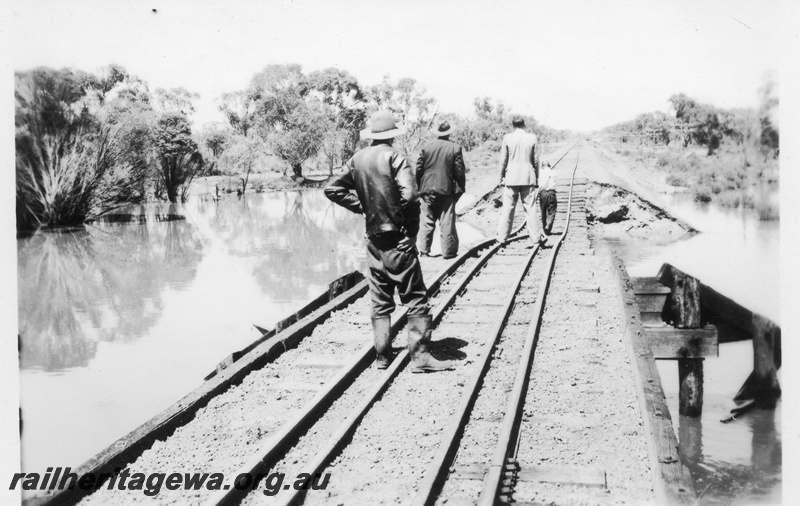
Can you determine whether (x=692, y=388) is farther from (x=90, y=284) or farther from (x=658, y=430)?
(x=90, y=284)

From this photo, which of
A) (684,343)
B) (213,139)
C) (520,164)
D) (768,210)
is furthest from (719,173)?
(213,139)

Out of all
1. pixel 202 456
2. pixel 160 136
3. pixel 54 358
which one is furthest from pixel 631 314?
pixel 160 136

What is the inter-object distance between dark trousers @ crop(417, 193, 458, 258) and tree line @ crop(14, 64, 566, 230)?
44.1 inches

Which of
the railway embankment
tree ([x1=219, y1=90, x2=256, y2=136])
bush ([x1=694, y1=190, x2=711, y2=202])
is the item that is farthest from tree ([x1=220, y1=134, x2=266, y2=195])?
the railway embankment

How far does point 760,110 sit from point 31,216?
48.1 ft

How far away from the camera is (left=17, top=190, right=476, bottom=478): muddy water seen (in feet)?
21.5

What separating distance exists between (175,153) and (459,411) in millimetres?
20204

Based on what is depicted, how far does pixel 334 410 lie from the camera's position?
4719 mm

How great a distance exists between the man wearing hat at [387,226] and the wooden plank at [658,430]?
1.53 m

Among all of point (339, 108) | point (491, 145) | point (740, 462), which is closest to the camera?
point (740, 462)

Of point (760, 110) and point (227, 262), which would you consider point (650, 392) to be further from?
point (227, 262)

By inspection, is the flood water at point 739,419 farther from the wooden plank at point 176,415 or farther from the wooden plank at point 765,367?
the wooden plank at point 176,415

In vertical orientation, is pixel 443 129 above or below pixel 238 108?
below

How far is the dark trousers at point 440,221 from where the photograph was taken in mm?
9211
